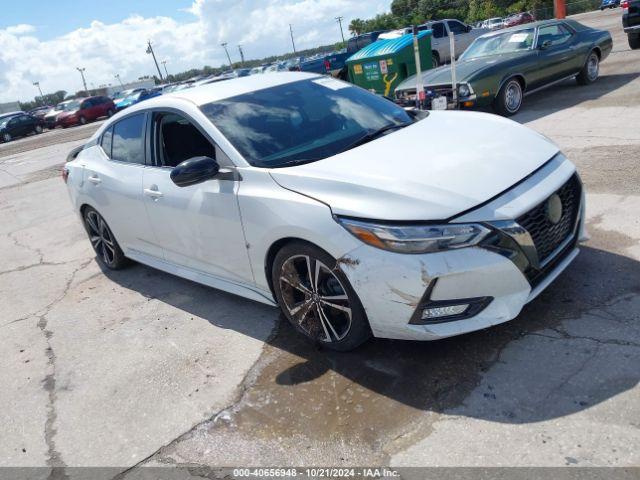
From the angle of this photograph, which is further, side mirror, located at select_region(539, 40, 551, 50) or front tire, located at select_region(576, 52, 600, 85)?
front tire, located at select_region(576, 52, 600, 85)

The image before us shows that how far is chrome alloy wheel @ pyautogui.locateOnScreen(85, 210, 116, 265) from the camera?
546cm

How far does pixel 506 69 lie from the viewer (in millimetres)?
9328

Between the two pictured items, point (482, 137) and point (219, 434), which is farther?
point (482, 137)

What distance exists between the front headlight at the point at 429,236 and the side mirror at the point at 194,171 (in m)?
1.32

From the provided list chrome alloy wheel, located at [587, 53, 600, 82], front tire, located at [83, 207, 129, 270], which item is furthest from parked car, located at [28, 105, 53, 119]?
front tire, located at [83, 207, 129, 270]

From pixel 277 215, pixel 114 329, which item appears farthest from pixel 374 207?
pixel 114 329

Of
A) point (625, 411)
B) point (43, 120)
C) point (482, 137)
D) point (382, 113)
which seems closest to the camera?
point (625, 411)

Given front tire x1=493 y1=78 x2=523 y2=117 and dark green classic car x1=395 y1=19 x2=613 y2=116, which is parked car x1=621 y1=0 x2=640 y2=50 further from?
front tire x1=493 y1=78 x2=523 y2=117

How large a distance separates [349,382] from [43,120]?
38081mm

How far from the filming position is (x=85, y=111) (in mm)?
34219

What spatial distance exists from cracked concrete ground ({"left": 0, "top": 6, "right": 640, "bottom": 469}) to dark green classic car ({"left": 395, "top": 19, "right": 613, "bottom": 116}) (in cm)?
443

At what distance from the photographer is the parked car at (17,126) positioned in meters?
32.3

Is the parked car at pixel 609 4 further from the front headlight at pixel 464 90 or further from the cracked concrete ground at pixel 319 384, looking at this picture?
the cracked concrete ground at pixel 319 384

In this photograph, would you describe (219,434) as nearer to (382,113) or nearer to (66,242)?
(382,113)
